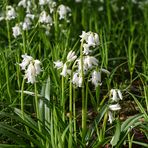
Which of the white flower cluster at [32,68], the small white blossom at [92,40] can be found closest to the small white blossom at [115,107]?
the small white blossom at [92,40]

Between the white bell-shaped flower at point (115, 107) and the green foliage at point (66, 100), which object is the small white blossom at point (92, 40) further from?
the white bell-shaped flower at point (115, 107)

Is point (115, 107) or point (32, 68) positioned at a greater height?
point (32, 68)

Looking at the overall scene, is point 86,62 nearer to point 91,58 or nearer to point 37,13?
point 91,58

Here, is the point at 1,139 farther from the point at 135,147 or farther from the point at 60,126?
the point at 135,147

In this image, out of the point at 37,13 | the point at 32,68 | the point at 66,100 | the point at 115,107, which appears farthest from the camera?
the point at 37,13

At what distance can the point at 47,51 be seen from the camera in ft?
16.4

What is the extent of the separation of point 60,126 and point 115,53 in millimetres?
2649

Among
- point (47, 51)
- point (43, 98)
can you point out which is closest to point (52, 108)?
point (43, 98)

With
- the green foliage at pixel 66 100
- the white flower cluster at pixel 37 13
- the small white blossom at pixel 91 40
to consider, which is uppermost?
the white flower cluster at pixel 37 13

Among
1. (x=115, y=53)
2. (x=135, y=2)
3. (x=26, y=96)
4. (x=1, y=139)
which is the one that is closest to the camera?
(x=1, y=139)

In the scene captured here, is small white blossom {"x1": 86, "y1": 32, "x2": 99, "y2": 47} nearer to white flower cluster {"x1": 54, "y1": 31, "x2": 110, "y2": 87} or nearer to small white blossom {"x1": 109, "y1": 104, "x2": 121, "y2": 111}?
white flower cluster {"x1": 54, "y1": 31, "x2": 110, "y2": 87}

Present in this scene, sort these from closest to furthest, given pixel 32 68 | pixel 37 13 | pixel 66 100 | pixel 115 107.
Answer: pixel 32 68, pixel 115 107, pixel 66 100, pixel 37 13

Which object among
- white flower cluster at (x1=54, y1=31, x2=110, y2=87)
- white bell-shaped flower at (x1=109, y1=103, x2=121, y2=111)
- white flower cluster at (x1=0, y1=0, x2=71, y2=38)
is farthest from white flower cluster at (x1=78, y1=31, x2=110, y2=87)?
white flower cluster at (x1=0, y1=0, x2=71, y2=38)

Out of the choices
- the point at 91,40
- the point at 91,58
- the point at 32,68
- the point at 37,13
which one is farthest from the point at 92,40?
the point at 37,13
